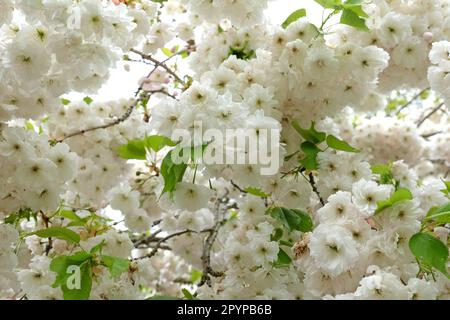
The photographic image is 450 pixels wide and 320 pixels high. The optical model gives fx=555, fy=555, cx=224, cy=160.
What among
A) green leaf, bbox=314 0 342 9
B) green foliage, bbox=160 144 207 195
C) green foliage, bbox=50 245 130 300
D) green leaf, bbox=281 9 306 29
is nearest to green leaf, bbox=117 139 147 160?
green foliage, bbox=160 144 207 195

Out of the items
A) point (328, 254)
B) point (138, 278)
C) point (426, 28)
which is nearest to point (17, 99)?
point (138, 278)

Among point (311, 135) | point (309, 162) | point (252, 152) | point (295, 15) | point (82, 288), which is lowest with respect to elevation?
point (82, 288)

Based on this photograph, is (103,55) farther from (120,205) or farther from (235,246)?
(120,205)

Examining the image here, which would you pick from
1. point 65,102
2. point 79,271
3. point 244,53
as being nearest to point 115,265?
point 79,271

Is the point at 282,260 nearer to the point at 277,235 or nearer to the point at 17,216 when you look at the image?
the point at 277,235

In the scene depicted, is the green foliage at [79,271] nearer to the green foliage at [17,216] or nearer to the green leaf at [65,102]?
the green foliage at [17,216]

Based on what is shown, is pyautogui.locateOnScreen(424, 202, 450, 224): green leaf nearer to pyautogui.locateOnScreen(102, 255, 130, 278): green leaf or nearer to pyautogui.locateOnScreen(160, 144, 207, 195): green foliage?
pyautogui.locateOnScreen(160, 144, 207, 195): green foliage
